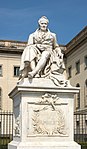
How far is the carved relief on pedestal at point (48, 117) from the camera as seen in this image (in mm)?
9273

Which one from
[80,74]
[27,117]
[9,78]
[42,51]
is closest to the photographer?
[27,117]

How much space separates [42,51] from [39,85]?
1.05m

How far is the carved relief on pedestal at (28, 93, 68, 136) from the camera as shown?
9273mm

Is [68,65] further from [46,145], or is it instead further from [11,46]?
[46,145]

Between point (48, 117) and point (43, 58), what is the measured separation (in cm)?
155

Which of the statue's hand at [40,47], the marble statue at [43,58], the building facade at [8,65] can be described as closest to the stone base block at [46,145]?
the marble statue at [43,58]

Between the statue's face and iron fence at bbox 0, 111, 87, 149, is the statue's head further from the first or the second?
iron fence at bbox 0, 111, 87, 149

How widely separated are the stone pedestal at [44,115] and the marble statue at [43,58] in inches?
9.1

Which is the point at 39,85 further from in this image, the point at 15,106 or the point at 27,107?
the point at 15,106

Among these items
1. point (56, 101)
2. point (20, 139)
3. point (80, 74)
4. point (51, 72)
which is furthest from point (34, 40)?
point (80, 74)

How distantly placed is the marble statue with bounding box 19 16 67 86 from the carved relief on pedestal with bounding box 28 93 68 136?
1.71 ft

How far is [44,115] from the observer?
9.37m

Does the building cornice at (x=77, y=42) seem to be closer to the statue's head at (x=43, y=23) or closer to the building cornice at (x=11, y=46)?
the building cornice at (x=11, y=46)

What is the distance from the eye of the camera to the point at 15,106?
1030 cm
